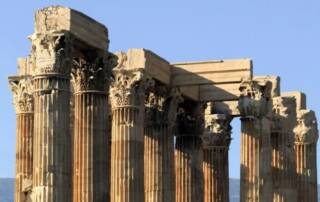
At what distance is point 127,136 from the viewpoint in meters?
72.8

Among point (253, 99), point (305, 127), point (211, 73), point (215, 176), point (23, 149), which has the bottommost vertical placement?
point (215, 176)

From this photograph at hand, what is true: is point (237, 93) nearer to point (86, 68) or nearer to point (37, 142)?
point (86, 68)

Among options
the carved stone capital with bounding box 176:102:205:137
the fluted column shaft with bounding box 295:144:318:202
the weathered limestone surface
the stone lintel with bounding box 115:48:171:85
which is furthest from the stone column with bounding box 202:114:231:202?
the stone lintel with bounding box 115:48:171:85

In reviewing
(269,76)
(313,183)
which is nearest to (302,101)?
(313,183)

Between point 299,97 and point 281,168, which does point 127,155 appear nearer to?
point 281,168

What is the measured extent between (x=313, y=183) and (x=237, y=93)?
15.3m

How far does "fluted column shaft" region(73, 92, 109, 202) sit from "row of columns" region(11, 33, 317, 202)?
0.15 ft

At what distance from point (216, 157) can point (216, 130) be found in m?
1.60

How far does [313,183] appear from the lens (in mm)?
93812

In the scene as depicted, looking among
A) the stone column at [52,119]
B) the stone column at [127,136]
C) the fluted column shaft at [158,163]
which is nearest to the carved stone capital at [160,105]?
the fluted column shaft at [158,163]

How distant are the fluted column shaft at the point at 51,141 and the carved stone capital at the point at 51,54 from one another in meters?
0.34

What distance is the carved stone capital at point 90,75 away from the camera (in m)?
68.1

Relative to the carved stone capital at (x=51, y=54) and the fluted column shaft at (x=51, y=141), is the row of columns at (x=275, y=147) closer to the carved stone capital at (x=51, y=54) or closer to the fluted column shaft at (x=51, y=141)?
the carved stone capital at (x=51, y=54)

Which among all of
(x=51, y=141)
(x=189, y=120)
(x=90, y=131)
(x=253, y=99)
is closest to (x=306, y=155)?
(x=189, y=120)
